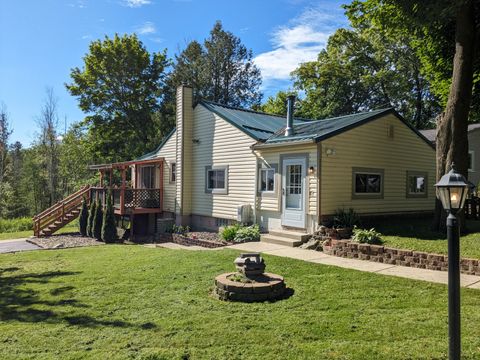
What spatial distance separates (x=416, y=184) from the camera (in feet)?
46.5

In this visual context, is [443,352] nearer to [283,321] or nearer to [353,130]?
[283,321]

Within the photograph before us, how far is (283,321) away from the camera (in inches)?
180

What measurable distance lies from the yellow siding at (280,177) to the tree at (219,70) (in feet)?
68.8

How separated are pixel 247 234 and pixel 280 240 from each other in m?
1.40

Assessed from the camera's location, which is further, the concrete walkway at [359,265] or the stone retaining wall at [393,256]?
the stone retaining wall at [393,256]

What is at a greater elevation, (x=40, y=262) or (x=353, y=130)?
(x=353, y=130)

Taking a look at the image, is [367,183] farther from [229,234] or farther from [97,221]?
[97,221]

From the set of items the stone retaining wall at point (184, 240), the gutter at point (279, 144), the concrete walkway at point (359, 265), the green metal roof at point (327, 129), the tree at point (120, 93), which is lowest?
the stone retaining wall at point (184, 240)

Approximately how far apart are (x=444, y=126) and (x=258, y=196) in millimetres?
6074

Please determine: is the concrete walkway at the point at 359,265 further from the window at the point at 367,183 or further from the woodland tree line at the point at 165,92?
the woodland tree line at the point at 165,92

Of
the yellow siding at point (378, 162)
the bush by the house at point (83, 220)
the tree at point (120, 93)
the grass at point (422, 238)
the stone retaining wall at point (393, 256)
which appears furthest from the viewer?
the tree at point (120, 93)

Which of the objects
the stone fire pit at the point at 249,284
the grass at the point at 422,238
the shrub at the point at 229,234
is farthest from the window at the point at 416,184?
the stone fire pit at the point at 249,284

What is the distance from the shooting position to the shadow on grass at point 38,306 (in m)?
4.75

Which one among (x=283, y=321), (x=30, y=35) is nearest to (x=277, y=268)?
(x=283, y=321)
